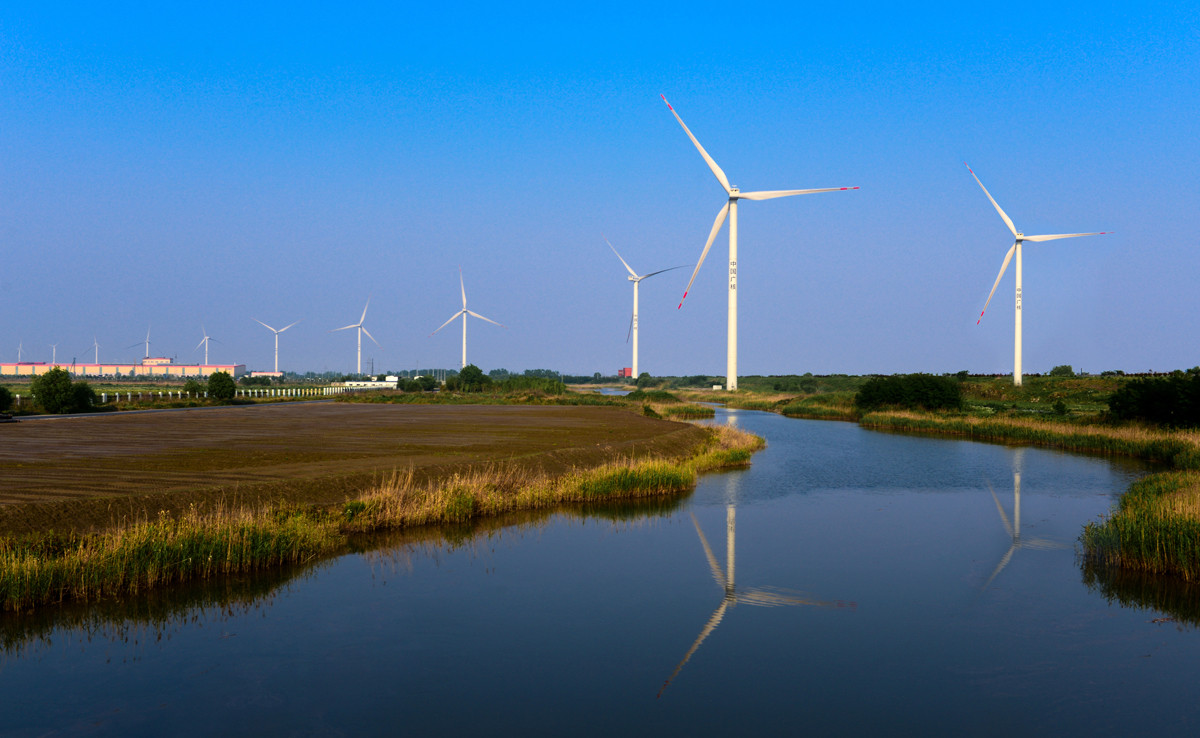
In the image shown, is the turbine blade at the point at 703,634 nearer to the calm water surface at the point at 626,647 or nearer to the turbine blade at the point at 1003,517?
the calm water surface at the point at 626,647

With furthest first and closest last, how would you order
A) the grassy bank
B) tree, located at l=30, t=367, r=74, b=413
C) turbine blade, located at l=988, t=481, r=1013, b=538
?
tree, located at l=30, t=367, r=74, b=413, turbine blade, located at l=988, t=481, r=1013, b=538, the grassy bank

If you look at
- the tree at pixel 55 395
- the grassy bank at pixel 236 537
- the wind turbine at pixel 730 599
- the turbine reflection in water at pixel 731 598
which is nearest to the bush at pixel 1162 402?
the grassy bank at pixel 236 537

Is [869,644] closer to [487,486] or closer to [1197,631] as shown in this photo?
[1197,631]

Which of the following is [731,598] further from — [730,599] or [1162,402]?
[1162,402]

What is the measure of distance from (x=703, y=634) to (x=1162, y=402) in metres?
38.8

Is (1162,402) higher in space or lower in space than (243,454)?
higher

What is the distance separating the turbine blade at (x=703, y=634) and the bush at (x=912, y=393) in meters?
58.8

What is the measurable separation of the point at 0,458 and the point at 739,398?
260ft

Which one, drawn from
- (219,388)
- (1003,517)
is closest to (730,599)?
(1003,517)

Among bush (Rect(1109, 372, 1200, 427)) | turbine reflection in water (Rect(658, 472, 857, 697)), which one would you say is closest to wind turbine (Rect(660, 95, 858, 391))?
bush (Rect(1109, 372, 1200, 427))

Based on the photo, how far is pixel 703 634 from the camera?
466 inches

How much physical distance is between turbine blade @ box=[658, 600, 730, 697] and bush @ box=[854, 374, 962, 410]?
193 feet

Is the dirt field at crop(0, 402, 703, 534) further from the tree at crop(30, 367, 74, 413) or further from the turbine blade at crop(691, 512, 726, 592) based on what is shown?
the turbine blade at crop(691, 512, 726, 592)

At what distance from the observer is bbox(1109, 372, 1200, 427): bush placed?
37228 millimetres
